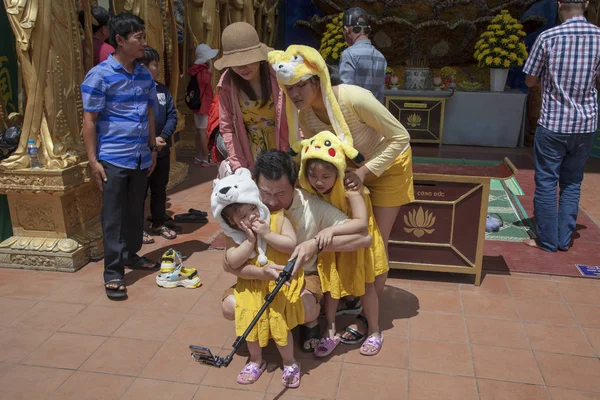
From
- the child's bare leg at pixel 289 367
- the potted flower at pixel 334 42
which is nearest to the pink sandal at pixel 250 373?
the child's bare leg at pixel 289 367

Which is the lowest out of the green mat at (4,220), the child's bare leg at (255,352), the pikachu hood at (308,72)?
the child's bare leg at (255,352)

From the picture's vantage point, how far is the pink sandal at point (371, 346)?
2.85 meters

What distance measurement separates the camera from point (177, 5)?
6973 millimetres

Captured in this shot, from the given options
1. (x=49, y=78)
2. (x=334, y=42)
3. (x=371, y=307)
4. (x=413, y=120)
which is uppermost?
(x=334, y=42)

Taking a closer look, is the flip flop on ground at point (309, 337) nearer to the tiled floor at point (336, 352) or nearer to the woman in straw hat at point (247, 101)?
the tiled floor at point (336, 352)

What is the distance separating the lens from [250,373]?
2627 mm

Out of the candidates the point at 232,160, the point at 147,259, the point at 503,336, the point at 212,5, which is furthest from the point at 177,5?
the point at 503,336

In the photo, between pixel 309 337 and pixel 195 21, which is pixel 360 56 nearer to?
pixel 309 337

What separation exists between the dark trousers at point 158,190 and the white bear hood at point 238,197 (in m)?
2.33

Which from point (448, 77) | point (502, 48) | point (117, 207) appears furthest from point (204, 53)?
point (502, 48)

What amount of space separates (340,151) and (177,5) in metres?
5.33

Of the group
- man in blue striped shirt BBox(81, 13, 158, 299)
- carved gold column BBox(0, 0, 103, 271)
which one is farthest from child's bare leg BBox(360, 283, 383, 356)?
carved gold column BBox(0, 0, 103, 271)

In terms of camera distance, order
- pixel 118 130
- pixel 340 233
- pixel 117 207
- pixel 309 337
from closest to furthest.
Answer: pixel 340 233
pixel 309 337
pixel 118 130
pixel 117 207

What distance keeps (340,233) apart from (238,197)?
21.5 inches
